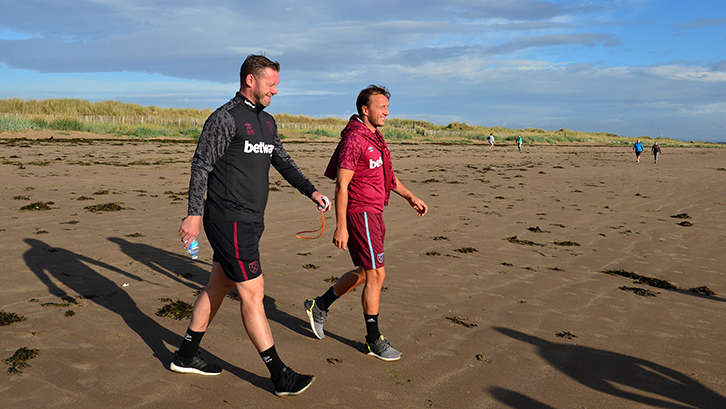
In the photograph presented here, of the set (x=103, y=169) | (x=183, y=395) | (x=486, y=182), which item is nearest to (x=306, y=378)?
(x=183, y=395)

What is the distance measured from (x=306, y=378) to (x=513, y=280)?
3416 millimetres

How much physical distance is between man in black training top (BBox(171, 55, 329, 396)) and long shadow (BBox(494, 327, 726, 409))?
75.9 inches

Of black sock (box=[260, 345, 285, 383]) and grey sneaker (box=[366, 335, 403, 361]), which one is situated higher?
black sock (box=[260, 345, 285, 383])

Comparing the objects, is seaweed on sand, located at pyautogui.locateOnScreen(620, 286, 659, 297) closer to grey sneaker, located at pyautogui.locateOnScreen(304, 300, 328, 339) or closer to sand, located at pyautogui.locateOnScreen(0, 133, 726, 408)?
sand, located at pyautogui.locateOnScreen(0, 133, 726, 408)

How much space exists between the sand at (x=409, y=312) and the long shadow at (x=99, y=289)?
2cm

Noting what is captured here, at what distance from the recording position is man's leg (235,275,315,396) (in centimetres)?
303

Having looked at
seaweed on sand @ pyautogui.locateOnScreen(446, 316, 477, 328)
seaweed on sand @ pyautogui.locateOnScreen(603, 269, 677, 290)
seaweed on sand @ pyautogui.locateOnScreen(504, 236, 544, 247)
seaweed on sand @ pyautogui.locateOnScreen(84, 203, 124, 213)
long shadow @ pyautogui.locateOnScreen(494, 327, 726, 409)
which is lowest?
seaweed on sand @ pyautogui.locateOnScreen(446, 316, 477, 328)

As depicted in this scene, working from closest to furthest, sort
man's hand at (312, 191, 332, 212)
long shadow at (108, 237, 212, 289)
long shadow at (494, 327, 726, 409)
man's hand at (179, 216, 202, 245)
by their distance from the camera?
man's hand at (179, 216, 202, 245) → long shadow at (494, 327, 726, 409) → man's hand at (312, 191, 332, 212) → long shadow at (108, 237, 212, 289)

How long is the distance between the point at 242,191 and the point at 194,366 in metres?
1.23

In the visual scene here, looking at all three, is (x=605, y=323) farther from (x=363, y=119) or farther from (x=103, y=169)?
(x=103, y=169)

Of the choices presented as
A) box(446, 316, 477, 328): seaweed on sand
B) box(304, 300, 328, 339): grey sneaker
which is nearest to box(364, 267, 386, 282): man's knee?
box(304, 300, 328, 339): grey sneaker

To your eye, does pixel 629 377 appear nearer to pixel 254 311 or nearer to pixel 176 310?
pixel 254 311

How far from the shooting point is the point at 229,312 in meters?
4.59

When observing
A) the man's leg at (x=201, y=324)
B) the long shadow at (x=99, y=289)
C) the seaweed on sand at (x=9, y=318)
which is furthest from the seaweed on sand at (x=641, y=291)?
the seaweed on sand at (x=9, y=318)
